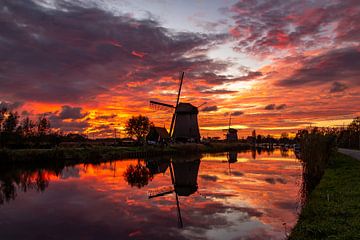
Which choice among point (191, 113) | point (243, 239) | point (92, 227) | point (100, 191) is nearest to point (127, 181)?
point (100, 191)

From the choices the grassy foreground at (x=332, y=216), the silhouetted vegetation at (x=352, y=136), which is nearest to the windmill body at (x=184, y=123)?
the silhouetted vegetation at (x=352, y=136)

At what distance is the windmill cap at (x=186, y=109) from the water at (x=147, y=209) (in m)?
42.3

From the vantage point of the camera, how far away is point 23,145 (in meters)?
39.8

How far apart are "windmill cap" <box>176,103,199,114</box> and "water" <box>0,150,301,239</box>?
4232 cm

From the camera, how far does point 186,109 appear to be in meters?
64.5

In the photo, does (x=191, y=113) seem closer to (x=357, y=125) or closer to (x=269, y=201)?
(x=357, y=125)

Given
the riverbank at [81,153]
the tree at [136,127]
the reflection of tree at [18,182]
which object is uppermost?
the tree at [136,127]

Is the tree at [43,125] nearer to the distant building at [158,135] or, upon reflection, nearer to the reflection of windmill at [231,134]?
the distant building at [158,135]

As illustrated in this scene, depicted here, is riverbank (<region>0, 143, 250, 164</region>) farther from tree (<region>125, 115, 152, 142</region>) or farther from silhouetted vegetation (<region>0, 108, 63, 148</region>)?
tree (<region>125, 115, 152, 142</region>)

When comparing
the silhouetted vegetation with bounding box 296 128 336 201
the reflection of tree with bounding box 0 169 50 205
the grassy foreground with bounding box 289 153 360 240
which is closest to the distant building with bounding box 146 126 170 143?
the reflection of tree with bounding box 0 169 50 205

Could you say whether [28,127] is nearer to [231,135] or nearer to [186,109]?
[186,109]

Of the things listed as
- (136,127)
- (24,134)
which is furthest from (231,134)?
(24,134)

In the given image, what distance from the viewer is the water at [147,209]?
1015cm

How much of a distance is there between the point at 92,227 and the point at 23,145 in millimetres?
33644
